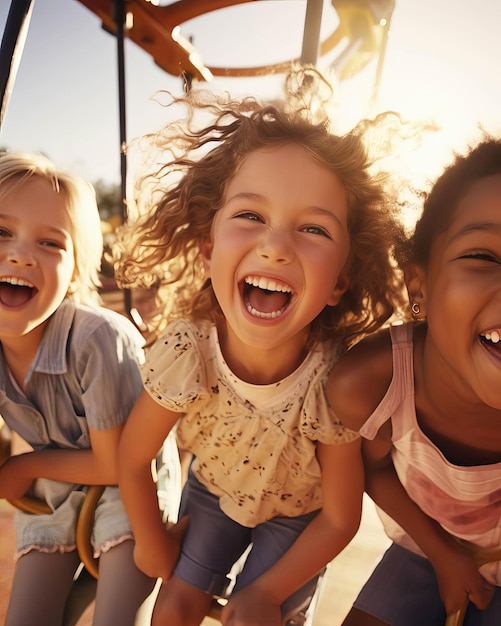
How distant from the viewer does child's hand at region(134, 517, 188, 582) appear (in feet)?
2.68

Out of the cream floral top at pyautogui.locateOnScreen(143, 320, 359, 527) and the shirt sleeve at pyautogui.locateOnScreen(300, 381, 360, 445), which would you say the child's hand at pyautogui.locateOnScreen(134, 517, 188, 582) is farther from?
the shirt sleeve at pyautogui.locateOnScreen(300, 381, 360, 445)

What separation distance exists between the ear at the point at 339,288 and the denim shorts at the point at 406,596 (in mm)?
443

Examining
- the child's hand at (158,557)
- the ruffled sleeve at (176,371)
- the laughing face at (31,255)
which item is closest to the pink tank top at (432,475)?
the ruffled sleeve at (176,371)

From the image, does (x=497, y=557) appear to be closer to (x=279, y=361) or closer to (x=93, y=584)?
(x=279, y=361)

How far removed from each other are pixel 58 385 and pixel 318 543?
478 millimetres

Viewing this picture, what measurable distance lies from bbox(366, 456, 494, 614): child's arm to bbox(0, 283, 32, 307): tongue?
1.91 feet

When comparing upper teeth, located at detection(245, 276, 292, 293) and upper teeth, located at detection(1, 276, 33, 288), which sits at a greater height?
upper teeth, located at detection(245, 276, 292, 293)

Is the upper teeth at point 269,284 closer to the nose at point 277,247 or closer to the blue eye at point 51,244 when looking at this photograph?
the nose at point 277,247

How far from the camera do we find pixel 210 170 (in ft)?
2.67

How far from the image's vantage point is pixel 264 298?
72cm

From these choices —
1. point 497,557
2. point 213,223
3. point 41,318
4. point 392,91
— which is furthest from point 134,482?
point 392,91

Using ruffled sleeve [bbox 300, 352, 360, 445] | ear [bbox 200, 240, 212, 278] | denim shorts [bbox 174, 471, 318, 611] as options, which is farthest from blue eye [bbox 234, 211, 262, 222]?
denim shorts [bbox 174, 471, 318, 611]

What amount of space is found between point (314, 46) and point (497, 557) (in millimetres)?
854

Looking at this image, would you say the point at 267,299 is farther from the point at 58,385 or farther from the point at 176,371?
the point at 58,385
